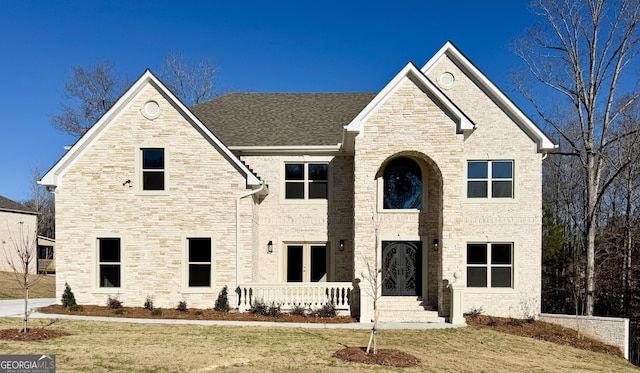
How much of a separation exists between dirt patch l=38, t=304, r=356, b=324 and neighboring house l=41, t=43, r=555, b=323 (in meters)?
0.49

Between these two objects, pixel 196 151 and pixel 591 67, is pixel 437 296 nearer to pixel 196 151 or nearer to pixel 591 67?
pixel 196 151

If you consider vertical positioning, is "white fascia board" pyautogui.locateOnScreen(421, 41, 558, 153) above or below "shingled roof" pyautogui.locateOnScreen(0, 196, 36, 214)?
above

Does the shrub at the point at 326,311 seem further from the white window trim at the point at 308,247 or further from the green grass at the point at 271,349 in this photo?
the white window trim at the point at 308,247

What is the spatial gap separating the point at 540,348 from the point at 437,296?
375 centimetres

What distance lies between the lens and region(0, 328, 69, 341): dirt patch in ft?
31.9

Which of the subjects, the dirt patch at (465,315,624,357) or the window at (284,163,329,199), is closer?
the dirt patch at (465,315,624,357)

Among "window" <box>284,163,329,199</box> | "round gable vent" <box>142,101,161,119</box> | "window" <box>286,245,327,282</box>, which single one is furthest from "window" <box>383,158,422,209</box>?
"round gable vent" <box>142,101,161,119</box>

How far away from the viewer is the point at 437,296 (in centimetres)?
1459

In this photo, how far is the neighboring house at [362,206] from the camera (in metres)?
13.8

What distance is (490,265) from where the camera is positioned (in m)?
15.1

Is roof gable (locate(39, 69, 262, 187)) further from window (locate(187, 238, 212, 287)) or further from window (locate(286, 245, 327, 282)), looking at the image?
window (locate(286, 245, 327, 282))

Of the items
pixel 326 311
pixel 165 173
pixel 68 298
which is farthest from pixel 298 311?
pixel 68 298

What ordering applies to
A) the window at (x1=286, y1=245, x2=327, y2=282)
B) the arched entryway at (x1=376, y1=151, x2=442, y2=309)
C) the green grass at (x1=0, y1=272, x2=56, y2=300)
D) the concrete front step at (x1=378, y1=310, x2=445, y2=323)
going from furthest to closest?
the green grass at (x1=0, y1=272, x2=56, y2=300) < the window at (x1=286, y1=245, x2=327, y2=282) < the arched entryway at (x1=376, y1=151, x2=442, y2=309) < the concrete front step at (x1=378, y1=310, x2=445, y2=323)

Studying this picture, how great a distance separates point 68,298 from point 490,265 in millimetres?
15508
